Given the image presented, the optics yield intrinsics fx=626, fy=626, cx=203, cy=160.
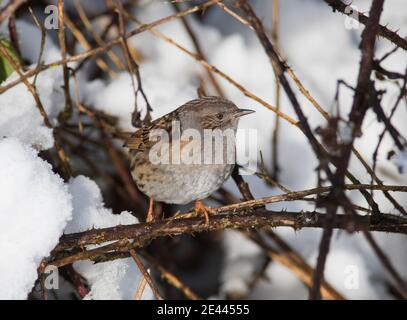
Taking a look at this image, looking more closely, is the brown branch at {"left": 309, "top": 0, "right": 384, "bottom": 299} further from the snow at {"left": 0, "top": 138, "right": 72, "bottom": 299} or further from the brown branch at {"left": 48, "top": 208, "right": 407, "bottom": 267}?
the snow at {"left": 0, "top": 138, "right": 72, "bottom": 299}

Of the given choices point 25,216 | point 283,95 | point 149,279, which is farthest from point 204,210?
point 283,95

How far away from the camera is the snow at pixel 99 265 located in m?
3.00

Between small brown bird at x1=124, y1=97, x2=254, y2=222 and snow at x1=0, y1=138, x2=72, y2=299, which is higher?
small brown bird at x1=124, y1=97, x2=254, y2=222

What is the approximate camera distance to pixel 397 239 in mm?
4281

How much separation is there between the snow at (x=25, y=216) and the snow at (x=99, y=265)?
1.39 feet

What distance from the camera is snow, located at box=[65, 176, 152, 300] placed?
118 inches

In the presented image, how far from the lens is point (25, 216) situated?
8.13 ft

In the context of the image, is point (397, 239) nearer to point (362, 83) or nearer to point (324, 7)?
point (324, 7)

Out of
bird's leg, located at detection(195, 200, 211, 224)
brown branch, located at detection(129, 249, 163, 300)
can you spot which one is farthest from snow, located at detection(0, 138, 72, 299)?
bird's leg, located at detection(195, 200, 211, 224)

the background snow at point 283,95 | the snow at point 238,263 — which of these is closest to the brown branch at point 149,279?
→ the background snow at point 283,95

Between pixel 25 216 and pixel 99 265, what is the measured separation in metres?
0.78

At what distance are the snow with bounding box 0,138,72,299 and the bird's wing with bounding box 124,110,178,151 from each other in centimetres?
82

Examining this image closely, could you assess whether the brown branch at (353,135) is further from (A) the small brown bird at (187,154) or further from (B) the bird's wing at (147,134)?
(B) the bird's wing at (147,134)

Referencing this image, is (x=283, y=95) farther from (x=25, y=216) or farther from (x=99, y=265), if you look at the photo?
(x=25, y=216)
